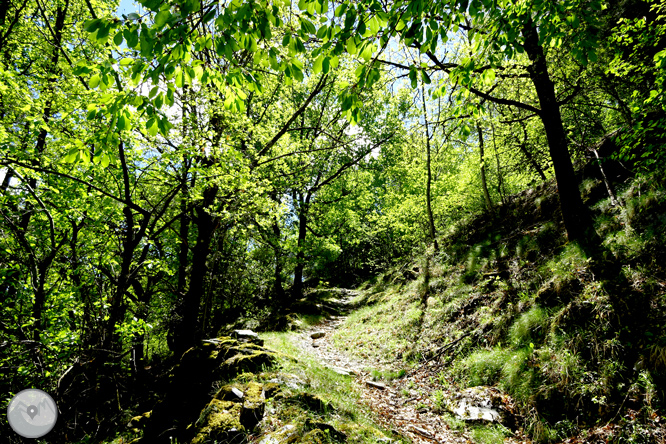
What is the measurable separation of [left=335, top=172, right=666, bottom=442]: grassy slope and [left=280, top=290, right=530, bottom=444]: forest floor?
0.35 m

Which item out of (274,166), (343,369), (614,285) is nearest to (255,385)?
(343,369)

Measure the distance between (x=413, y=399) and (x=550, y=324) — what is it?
9.47ft

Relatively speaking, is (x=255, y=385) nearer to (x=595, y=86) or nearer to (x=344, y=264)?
(x=595, y=86)

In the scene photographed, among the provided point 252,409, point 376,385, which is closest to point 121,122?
point 252,409

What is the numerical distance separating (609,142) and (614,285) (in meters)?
4.95

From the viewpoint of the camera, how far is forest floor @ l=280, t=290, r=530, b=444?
4492 millimetres

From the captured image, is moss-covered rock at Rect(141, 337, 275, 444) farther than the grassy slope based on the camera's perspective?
Yes

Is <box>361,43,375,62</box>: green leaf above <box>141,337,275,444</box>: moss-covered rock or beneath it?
above

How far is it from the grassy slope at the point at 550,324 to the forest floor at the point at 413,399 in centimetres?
35

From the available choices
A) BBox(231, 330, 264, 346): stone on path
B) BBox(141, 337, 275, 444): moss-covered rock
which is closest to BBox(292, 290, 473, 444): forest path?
BBox(231, 330, 264, 346): stone on path

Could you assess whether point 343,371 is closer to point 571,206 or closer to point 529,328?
point 529,328

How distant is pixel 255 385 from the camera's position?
4.91 meters

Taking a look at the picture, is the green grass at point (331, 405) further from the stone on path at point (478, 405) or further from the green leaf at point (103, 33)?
the green leaf at point (103, 33)

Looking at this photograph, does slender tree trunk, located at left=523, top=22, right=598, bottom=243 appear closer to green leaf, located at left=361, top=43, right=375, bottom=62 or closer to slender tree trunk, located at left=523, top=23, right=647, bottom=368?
slender tree trunk, located at left=523, top=23, right=647, bottom=368
